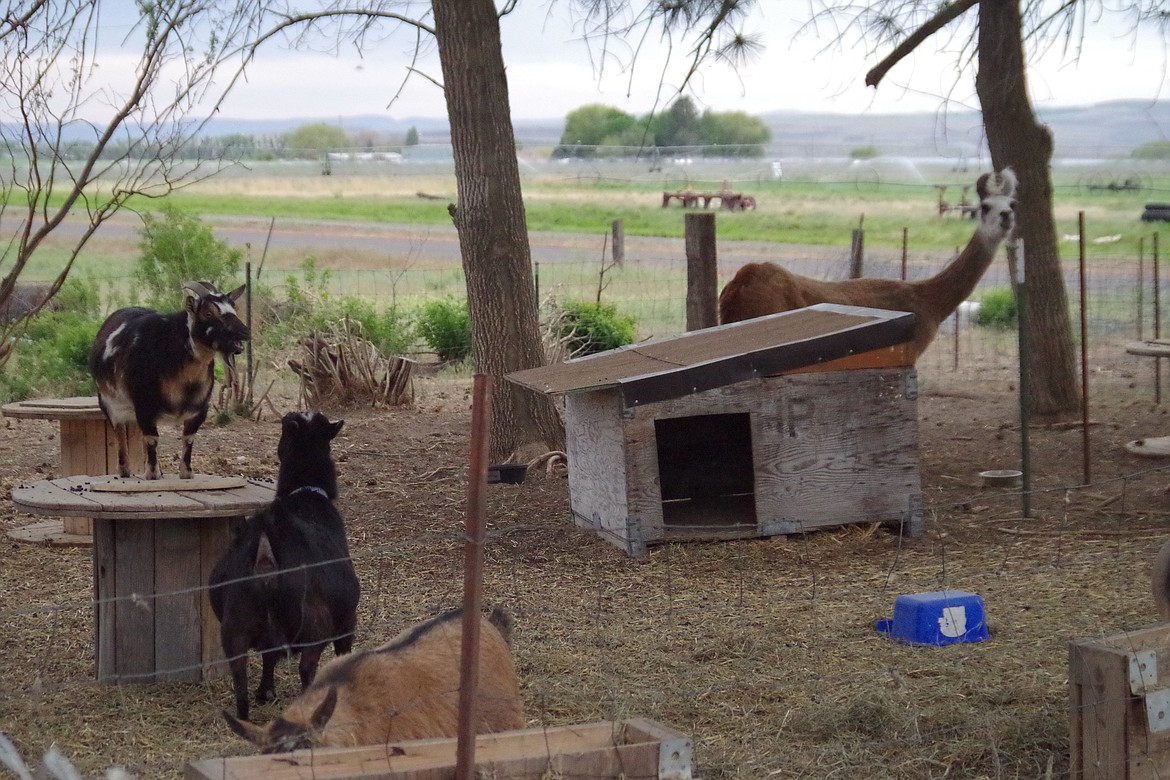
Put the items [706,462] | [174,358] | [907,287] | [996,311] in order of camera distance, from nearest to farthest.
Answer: [174,358]
[706,462]
[907,287]
[996,311]

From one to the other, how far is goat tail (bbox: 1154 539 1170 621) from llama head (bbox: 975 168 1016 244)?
5626 mm

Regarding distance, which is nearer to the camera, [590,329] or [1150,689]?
[1150,689]

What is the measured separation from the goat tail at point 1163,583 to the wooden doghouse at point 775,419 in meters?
2.74

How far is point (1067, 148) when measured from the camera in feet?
303

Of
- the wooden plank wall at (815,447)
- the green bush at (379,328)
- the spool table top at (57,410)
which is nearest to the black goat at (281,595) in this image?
the wooden plank wall at (815,447)

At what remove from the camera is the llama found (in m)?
9.55

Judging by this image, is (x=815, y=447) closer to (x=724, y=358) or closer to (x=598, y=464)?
(x=724, y=358)

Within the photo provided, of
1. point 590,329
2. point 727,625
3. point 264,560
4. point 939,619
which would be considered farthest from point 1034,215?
point 264,560

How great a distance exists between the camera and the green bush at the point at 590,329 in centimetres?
1388

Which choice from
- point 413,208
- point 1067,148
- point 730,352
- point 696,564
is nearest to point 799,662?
point 696,564

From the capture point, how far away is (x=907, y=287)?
388 inches

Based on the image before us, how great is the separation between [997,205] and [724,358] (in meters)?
3.99

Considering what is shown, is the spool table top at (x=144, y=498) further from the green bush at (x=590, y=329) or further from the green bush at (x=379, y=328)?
the green bush at (x=590, y=329)

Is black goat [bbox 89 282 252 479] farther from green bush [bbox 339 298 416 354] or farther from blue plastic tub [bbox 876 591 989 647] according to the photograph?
green bush [bbox 339 298 416 354]
